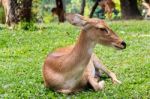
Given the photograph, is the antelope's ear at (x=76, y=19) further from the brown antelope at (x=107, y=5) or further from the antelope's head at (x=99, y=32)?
the brown antelope at (x=107, y=5)

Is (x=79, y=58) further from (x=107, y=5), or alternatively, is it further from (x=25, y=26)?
(x=107, y=5)

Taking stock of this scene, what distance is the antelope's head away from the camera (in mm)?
6641

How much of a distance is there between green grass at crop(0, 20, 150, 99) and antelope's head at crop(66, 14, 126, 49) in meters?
0.75

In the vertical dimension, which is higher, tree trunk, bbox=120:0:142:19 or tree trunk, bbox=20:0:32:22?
tree trunk, bbox=20:0:32:22

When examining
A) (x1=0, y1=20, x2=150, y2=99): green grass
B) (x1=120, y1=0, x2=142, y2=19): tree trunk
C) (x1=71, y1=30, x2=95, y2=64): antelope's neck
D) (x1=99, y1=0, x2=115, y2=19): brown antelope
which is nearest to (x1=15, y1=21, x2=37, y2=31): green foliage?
(x1=0, y1=20, x2=150, y2=99): green grass

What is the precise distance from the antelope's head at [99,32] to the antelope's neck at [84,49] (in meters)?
0.05

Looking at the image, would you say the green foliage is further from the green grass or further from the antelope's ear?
the antelope's ear

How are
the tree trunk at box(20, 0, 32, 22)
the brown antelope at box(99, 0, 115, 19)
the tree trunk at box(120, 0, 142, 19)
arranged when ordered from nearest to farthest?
the tree trunk at box(20, 0, 32, 22) < the tree trunk at box(120, 0, 142, 19) < the brown antelope at box(99, 0, 115, 19)

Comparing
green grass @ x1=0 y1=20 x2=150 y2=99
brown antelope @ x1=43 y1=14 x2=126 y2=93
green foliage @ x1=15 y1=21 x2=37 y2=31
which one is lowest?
green foliage @ x1=15 y1=21 x2=37 y2=31

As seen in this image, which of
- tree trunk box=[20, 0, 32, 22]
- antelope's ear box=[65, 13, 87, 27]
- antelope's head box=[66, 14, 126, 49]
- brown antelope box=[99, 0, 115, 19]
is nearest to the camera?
antelope's ear box=[65, 13, 87, 27]

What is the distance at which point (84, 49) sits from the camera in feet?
22.1

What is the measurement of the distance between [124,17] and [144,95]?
20486mm

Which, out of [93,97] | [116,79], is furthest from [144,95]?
[116,79]

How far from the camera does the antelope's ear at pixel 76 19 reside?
6.50m
